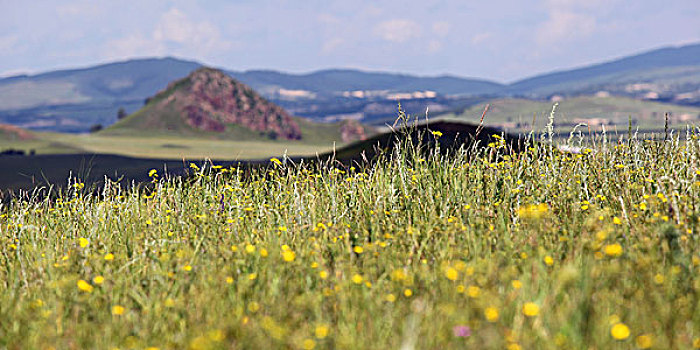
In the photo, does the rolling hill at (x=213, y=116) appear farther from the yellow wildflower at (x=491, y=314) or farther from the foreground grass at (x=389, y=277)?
the yellow wildflower at (x=491, y=314)

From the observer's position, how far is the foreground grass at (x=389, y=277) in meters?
3.86

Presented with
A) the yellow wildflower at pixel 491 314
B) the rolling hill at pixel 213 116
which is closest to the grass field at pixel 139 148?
the rolling hill at pixel 213 116

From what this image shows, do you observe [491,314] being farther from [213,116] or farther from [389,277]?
[213,116]

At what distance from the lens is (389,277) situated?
5.11 meters

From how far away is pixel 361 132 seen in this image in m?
191

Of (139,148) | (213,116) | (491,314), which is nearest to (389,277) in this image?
(491,314)

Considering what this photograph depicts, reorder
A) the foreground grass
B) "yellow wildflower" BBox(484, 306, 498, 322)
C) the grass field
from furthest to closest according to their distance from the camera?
the grass field
the foreground grass
"yellow wildflower" BBox(484, 306, 498, 322)

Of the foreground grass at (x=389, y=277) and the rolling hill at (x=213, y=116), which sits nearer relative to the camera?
the foreground grass at (x=389, y=277)

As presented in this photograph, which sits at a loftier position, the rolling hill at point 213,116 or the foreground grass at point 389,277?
the rolling hill at point 213,116

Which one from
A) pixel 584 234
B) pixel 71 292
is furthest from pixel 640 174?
pixel 71 292

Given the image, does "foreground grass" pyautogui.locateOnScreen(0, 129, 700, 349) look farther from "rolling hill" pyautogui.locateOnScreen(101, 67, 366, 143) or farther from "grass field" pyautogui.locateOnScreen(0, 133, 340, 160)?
"rolling hill" pyautogui.locateOnScreen(101, 67, 366, 143)

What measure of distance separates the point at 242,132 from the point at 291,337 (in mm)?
175219

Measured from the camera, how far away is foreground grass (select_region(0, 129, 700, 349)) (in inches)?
152

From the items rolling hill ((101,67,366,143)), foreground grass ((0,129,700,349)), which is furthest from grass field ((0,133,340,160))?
foreground grass ((0,129,700,349))
